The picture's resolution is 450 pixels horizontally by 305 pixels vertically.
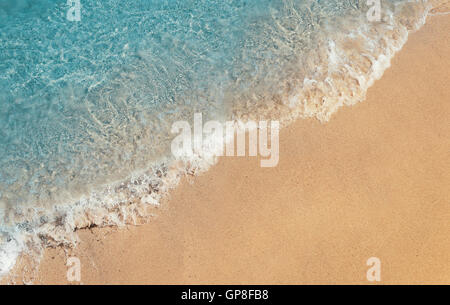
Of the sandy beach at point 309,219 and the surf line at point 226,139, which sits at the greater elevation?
the surf line at point 226,139

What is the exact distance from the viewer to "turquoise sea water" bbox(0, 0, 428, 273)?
4.66 meters

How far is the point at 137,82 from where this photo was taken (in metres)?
5.58

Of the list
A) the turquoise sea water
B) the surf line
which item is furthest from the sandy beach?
the turquoise sea water

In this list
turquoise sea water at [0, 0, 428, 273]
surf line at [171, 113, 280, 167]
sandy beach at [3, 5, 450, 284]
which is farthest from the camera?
surf line at [171, 113, 280, 167]

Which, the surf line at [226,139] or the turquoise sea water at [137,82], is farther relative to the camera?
the surf line at [226,139]

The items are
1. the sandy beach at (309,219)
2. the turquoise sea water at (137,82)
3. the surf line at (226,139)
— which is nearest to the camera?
the sandy beach at (309,219)

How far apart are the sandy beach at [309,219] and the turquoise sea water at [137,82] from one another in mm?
332

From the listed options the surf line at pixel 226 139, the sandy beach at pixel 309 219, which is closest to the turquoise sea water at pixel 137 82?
the surf line at pixel 226 139

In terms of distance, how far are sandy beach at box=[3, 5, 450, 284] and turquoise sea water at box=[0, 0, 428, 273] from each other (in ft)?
1.09

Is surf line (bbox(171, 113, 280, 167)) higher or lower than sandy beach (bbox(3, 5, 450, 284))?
higher

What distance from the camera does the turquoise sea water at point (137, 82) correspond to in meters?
4.66

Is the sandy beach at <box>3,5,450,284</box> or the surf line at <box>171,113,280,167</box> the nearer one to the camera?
the sandy beach at <box>3,5,450,284</box>

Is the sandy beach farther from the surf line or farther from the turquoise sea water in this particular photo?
the turquoise sea water

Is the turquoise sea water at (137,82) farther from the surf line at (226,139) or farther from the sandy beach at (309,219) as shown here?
the sandy beach at (309,219)
